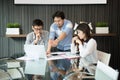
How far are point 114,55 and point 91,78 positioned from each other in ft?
11.0

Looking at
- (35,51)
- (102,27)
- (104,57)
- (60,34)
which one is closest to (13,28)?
(60,34)

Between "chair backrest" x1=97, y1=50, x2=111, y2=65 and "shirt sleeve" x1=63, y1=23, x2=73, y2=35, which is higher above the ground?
"shirt sleeve" x1=63, y1=23, x2=73, y2=35

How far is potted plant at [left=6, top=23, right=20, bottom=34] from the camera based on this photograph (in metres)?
4.74

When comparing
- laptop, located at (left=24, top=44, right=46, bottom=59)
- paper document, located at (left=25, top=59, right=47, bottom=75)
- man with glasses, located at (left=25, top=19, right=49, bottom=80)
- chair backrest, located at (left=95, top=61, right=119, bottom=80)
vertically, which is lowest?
paper document, located at (left=25, top=59, right=47, bottom=75)

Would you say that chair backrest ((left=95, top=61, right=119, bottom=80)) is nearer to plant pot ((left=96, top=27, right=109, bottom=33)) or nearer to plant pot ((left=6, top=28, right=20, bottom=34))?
plant pot ((left=96, top=27, right=109, bottom=33))

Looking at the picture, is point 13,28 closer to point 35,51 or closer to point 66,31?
point 66,31

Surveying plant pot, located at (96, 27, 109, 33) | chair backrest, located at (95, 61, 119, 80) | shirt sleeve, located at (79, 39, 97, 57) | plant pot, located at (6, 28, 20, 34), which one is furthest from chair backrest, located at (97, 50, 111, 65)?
plant pot, located at (6, 28, 20, 34)

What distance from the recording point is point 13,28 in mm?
4754

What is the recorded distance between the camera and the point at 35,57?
3049 mm

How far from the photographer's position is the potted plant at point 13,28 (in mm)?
4738

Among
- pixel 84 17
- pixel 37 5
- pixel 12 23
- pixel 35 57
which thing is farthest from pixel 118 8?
pixel 35 57

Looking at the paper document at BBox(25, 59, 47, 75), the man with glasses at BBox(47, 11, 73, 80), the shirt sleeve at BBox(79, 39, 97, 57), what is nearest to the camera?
the paper document at BBox(25, 59, 47, 75)

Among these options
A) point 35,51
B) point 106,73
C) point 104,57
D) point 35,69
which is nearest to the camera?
point 106,73

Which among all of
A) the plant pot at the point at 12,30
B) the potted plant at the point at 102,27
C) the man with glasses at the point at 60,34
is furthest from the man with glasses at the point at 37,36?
the potted plant at the point at 102,27
